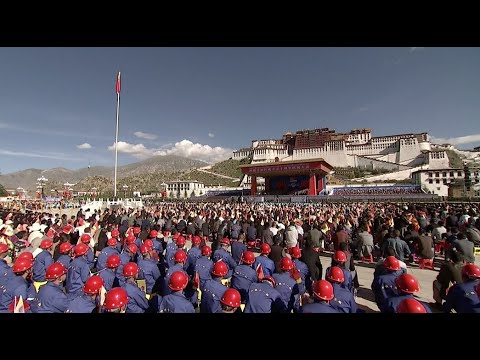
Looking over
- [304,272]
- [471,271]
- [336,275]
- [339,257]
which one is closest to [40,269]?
[304,272]

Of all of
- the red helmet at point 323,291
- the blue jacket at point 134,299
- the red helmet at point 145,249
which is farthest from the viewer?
the red helmet at point 145,249

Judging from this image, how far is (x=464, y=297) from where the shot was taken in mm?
3727

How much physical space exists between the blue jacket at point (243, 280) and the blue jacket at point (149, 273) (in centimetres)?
188

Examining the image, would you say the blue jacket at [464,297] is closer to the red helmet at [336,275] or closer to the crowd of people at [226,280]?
the crowd of people at [226,280]

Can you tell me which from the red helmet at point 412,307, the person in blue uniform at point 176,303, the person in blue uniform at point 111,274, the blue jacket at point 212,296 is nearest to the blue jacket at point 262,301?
the blue jacket at point 212,296

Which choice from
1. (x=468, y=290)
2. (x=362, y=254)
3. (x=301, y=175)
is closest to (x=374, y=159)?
(x=301, y=175)

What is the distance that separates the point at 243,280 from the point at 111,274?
2564mm

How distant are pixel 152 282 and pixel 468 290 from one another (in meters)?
5.54

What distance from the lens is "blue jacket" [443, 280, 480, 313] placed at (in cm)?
363

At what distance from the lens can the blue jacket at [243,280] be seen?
468 cm

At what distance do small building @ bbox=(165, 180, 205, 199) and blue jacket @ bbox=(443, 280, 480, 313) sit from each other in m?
78.4

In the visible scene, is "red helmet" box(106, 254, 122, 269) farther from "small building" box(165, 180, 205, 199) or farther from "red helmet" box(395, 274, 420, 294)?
"small building" box(165, 180, 205, 199)
